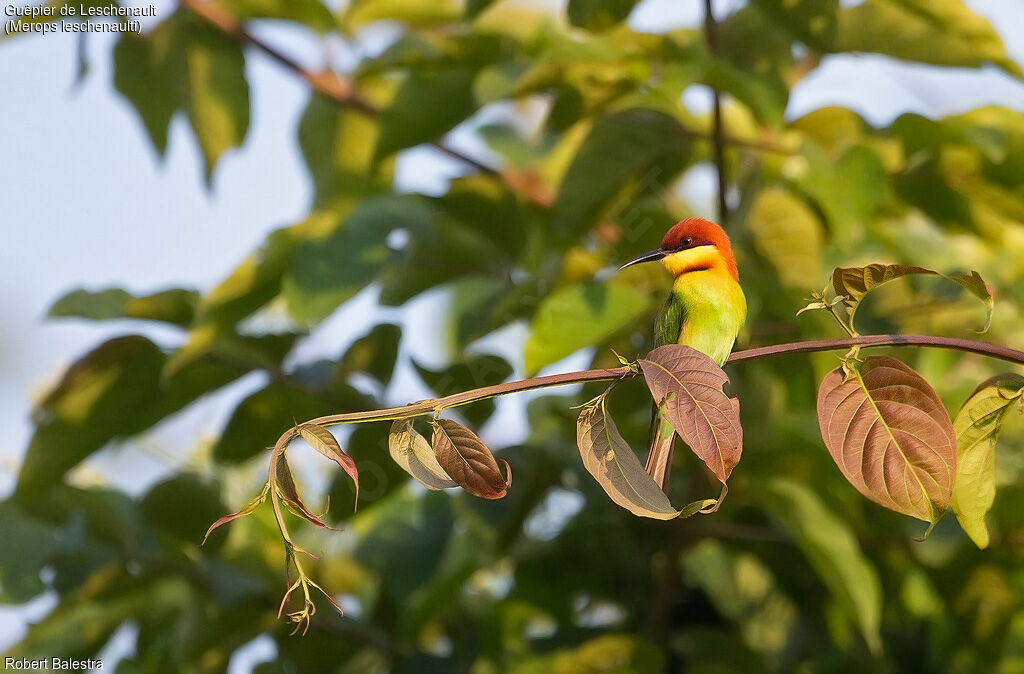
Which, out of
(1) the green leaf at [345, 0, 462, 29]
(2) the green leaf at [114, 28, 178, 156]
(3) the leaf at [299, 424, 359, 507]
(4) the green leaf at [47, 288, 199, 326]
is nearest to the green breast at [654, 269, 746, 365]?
(3) the leaf at [299, 424, 359, 507]

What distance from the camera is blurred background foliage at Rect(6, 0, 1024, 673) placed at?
1.65 meters

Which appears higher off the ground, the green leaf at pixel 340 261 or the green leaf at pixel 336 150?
the green leaf at pixel 340 261

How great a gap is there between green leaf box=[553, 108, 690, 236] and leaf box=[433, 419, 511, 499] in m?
0.98

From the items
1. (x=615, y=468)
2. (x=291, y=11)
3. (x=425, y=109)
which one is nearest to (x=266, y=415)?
(x=425, y=109)

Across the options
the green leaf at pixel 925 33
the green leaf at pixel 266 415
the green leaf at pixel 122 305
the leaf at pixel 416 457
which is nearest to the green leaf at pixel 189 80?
the green leaf at pixel 122 305

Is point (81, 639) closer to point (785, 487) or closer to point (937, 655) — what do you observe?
point (785, 487)

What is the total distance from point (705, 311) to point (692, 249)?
0.09m

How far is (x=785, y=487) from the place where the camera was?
153cm

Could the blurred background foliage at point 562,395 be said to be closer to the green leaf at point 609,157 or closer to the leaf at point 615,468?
the green leaf at point 609,157

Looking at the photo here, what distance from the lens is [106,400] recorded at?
1.75 meters

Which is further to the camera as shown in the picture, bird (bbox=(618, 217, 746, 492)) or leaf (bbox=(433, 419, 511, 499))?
bird (bbox=(618, 217, 746, 492))

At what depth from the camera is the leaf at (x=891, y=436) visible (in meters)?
0.80

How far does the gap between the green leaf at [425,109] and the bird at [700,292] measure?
52 centimetres

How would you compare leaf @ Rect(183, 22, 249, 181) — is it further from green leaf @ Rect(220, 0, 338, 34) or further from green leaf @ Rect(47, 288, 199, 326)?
green leaf @ Rect(47, 288, 199, 326)
